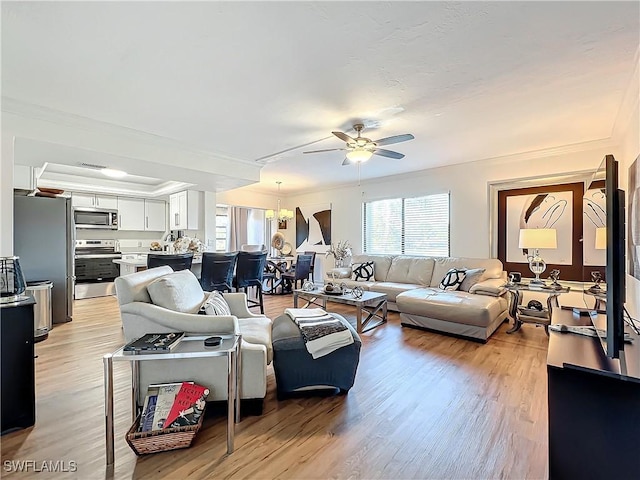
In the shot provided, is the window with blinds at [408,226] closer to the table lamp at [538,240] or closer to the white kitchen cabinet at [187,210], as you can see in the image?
the table lamp at [538,240]

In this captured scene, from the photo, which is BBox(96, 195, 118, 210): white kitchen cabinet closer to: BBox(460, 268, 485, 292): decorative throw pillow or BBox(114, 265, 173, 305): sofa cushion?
BBox(114, 265, 173, 305): sofa cushion

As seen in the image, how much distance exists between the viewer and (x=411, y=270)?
5633 mm

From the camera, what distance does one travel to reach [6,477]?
1.57m

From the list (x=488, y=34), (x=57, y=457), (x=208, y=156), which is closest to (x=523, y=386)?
(x=488, y=34)

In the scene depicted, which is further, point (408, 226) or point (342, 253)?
point (342, 253)

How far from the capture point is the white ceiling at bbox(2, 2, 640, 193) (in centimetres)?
181

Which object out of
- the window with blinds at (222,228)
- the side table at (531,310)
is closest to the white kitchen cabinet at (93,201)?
the window with blinds at (222,228)

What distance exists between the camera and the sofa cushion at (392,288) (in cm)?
509

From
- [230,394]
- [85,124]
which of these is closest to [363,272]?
[230,394]

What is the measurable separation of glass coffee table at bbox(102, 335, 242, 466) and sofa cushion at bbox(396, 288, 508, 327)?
9.05 feet

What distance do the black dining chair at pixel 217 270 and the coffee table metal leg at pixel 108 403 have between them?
281 cm

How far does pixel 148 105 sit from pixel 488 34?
2.93m

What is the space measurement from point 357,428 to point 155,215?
23.6 feet

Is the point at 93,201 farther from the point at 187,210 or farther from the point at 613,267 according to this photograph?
the point at 613,267
